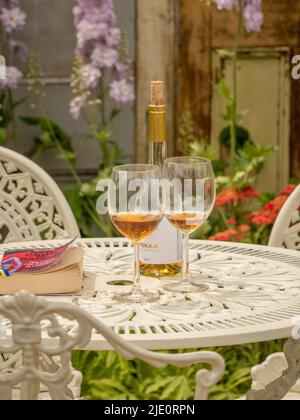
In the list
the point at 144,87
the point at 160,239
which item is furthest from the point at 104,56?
the point at 160,239

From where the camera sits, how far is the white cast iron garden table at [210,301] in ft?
4.82

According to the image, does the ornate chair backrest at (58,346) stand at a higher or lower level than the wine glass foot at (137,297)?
higher

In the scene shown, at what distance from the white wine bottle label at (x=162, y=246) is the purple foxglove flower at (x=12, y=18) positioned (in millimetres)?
2625

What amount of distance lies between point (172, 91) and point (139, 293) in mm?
2778

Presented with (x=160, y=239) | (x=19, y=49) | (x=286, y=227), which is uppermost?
(x=19, y=49)

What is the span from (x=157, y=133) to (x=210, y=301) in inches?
14.7

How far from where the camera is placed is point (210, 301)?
1.68m

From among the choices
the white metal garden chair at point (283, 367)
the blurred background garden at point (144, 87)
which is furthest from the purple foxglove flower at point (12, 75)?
the white metal garden chair at point (283, 367)

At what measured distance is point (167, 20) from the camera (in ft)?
14.3

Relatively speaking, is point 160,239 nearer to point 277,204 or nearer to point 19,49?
point 277,204

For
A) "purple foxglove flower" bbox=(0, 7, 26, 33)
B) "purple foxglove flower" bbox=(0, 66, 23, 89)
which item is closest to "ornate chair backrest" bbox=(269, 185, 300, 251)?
"purple foxglove flower" bbox=(0, 66, 23, 89)

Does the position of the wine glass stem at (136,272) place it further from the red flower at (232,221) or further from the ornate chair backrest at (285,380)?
the red flower at (232,221)

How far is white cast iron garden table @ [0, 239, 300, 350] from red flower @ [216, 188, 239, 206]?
1398mm

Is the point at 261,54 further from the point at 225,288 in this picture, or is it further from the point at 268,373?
the point at 225,288
